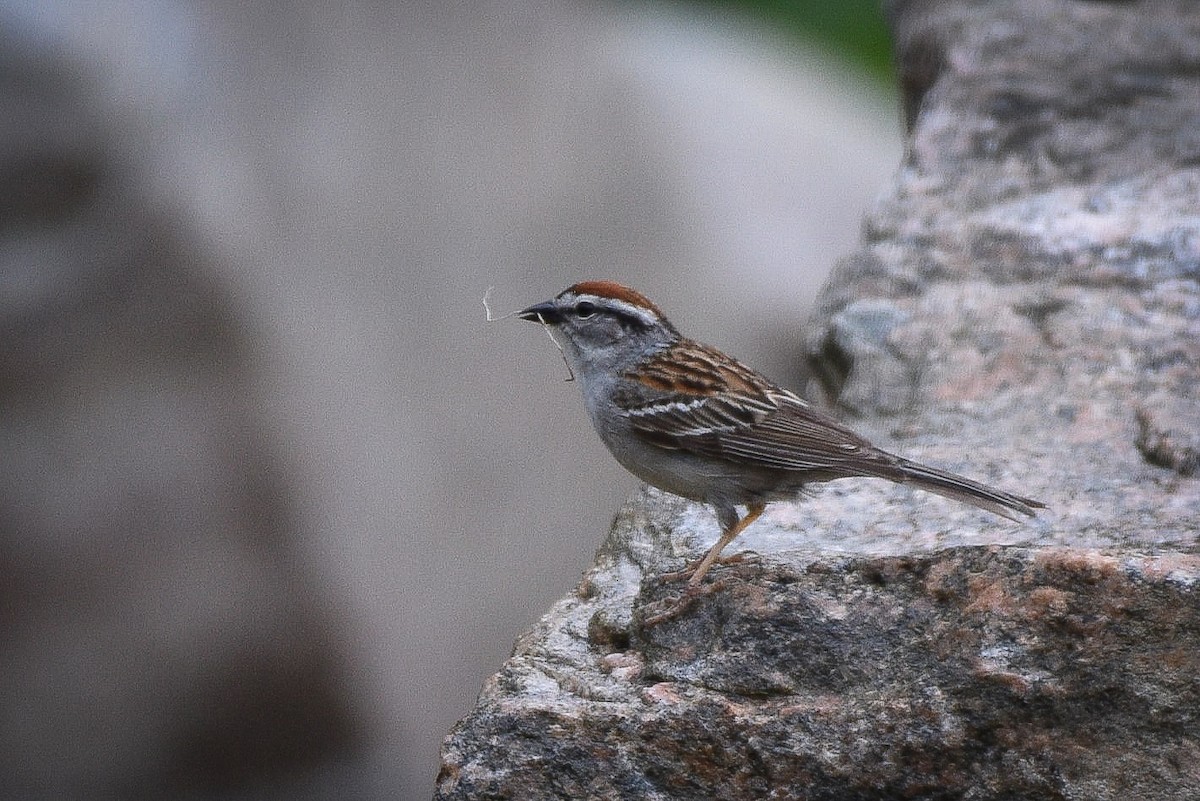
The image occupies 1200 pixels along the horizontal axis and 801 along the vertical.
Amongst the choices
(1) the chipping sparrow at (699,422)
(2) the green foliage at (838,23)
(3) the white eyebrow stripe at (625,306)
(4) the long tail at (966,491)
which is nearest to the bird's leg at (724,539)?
(1) the chipping sparrow at (699,422)

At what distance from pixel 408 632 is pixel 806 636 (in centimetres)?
373

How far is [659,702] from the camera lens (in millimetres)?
3137

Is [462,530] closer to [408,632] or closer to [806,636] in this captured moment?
[408,632]

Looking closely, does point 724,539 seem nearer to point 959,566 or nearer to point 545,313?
point 959,566

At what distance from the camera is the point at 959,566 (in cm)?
327

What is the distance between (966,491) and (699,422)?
0.83 meters

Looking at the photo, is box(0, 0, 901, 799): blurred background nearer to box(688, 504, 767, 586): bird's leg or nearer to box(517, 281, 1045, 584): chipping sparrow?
box(517, 281, 1045, 584): chipping sparrow

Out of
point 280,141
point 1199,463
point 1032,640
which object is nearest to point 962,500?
point 1032,640

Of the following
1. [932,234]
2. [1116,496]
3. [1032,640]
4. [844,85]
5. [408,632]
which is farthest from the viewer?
[844,85]

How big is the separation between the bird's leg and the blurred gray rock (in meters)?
0.04

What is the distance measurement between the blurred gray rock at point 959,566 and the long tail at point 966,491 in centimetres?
8

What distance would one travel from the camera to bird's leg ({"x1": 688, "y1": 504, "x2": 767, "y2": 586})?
11.8ft

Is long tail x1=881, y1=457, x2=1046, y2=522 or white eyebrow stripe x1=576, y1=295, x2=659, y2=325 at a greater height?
white eyebrow stripe x1=576, y1=295, x2=659, y2=325

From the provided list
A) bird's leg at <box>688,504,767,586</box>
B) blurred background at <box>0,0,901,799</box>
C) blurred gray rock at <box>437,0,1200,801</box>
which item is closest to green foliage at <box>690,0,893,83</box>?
blurred background at <box>0,0,901,799</box>
